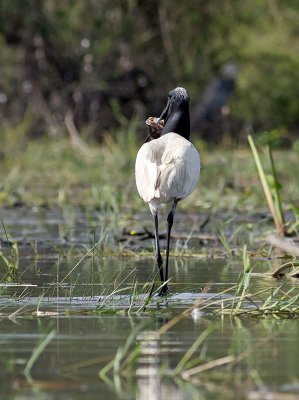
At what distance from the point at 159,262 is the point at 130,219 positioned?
3778 mm

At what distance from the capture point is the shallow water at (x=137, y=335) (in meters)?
3.96

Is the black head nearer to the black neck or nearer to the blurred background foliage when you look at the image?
the black neck

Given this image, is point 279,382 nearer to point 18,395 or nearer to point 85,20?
point 18,395

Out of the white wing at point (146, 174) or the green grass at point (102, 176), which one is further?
the green grass at point (102, 176)

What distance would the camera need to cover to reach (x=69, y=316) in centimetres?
579

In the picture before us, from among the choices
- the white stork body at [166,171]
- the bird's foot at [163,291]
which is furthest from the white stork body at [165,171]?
the bird's foot at [163,291]

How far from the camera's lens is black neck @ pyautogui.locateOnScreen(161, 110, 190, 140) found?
8.16 meters

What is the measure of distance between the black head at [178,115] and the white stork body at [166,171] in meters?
0.81

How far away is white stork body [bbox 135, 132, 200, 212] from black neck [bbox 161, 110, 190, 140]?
2.59 ft

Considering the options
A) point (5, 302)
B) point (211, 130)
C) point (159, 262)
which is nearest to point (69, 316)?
point (5, 302)

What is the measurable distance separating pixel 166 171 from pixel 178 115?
126 centimetres

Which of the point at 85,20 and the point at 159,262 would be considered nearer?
the point at 159,262

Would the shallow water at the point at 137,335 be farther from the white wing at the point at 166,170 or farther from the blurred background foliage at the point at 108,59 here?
the blurred background foliage at the point at 108,59

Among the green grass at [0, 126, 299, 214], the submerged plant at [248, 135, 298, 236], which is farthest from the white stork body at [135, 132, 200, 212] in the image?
Answer: the green grass at [0, 126, 299, 214]
